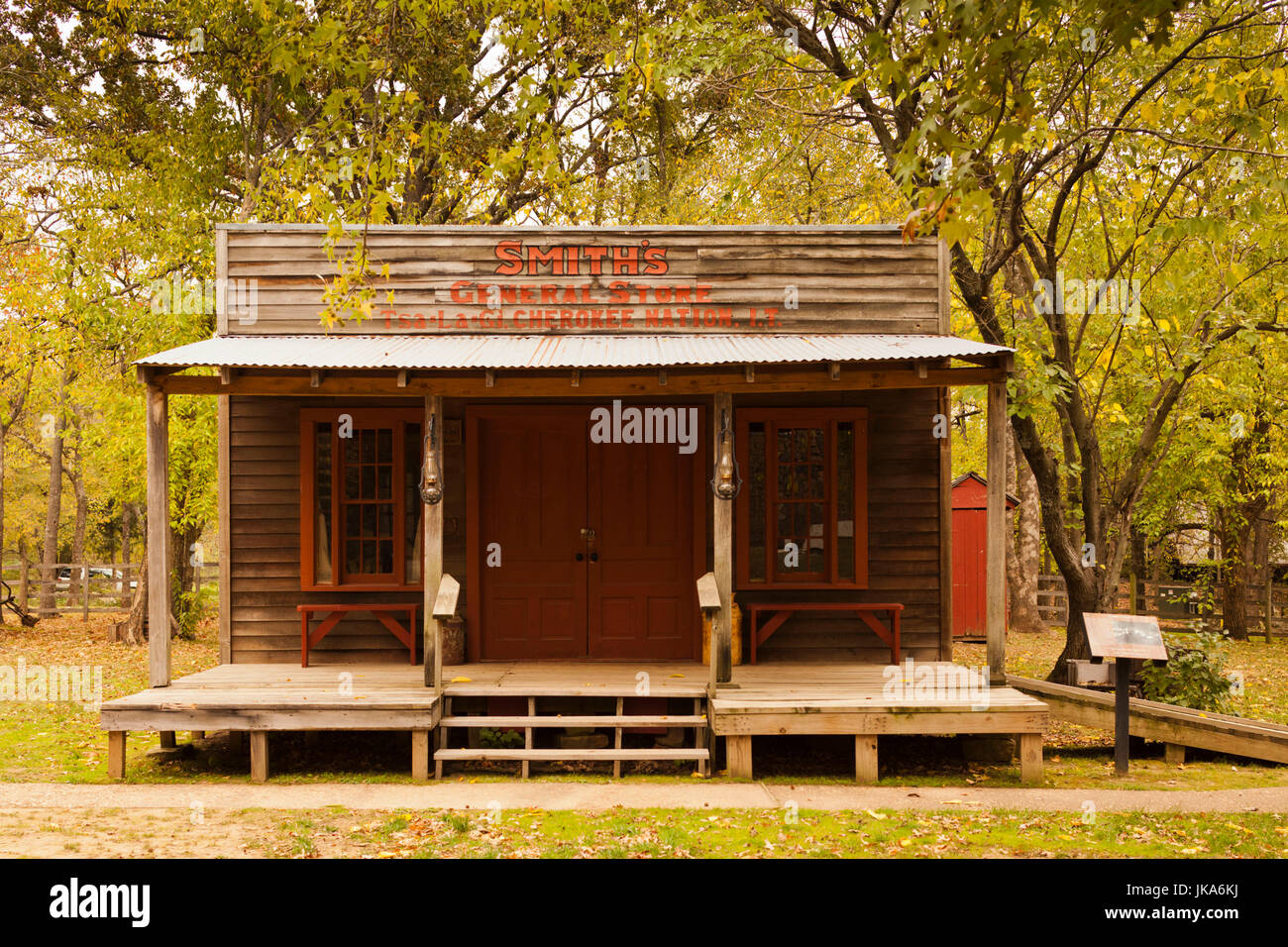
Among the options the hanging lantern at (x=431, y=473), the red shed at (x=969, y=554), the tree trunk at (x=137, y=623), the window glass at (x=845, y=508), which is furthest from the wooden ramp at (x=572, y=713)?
the tree trunk at (x=137, y=623)

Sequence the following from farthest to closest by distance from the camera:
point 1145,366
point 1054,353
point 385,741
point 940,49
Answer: point 1145,366, point 1054,353, point 385,741, point 940,49

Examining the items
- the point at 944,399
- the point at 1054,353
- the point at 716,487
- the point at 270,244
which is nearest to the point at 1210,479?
the point at 1054,353

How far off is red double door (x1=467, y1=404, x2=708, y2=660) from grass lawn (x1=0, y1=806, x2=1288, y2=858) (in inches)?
127

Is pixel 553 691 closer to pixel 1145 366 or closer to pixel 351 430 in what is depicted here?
pixel 351 430

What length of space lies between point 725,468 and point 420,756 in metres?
3.29

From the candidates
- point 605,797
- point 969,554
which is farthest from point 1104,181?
point 605,797

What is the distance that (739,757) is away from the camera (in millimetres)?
7289

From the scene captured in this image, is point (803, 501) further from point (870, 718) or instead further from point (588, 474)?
point (870, 718)

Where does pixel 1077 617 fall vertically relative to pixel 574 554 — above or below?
below

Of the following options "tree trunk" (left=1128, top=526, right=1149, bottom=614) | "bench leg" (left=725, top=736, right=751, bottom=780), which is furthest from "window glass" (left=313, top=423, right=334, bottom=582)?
"tree trunk" (left=1128, top=526, right=1149, bottom=614)

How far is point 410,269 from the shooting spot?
9.37 m

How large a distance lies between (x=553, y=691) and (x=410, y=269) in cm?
444

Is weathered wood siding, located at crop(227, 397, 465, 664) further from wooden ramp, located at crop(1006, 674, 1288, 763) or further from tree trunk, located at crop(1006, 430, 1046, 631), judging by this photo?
tree trunk, located at crop(1006, 430, 1046, 631)

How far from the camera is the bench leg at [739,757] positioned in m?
7.26
